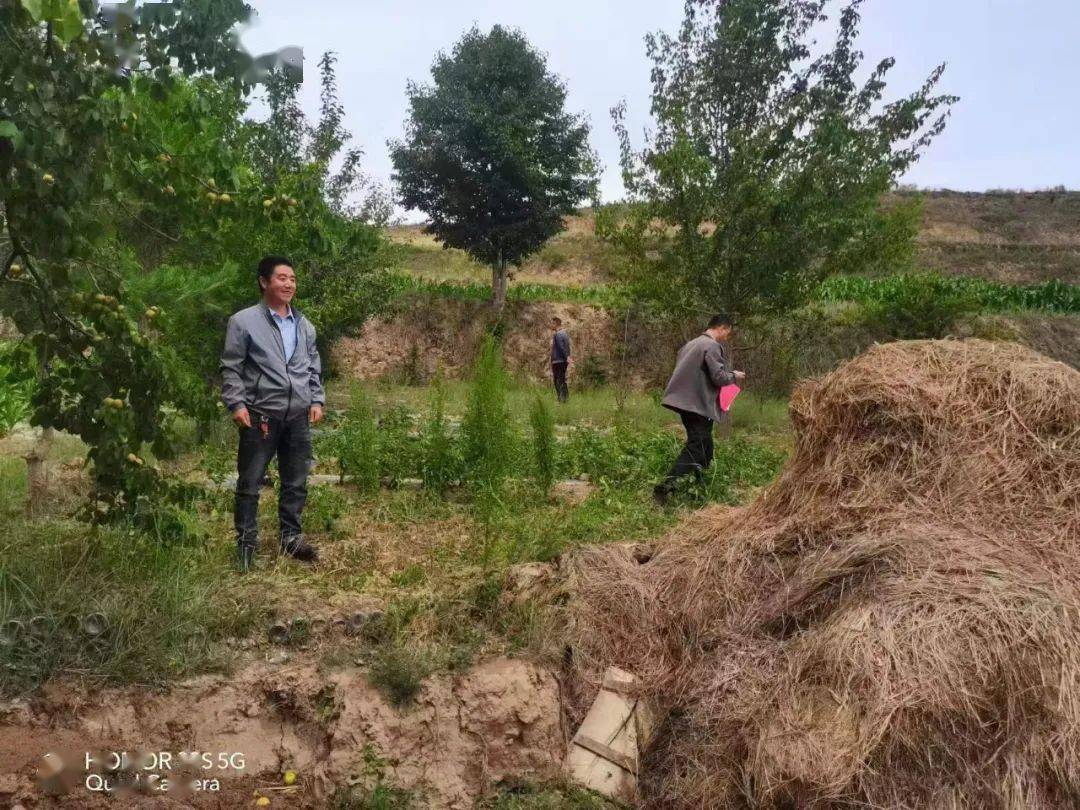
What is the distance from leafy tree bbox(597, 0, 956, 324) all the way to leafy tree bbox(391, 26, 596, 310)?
324 inches

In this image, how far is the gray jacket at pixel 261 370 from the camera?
4742mm

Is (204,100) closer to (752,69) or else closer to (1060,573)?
(1060,573)

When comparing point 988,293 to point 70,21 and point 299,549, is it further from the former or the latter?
point 70,21

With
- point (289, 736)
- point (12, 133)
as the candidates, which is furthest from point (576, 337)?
point (12, 133)

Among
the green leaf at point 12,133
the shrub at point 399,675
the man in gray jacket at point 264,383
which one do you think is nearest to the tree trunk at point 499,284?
the man in gray jacket at point 264,383

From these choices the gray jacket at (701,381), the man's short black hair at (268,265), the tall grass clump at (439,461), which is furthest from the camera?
the gray jacket at (701,381)

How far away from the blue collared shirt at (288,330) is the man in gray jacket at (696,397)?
128 inches

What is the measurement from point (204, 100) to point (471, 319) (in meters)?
18.2

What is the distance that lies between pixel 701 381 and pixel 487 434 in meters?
1.81

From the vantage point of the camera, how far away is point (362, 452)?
6.89 m

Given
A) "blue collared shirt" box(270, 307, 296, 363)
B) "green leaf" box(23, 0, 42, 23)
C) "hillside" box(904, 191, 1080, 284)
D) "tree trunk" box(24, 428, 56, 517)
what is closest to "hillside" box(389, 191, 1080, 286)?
"hillside" box(904, 191, 1080, 284)

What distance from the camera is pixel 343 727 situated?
3912 mm

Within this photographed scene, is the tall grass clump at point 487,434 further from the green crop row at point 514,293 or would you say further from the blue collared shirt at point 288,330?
the green crop row at point 514,293

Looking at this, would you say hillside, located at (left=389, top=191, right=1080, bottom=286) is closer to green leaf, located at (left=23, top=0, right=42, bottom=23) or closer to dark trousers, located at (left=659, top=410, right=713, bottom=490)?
dark trousers, located at (left=659, top=410, right=713, bottom=490)
